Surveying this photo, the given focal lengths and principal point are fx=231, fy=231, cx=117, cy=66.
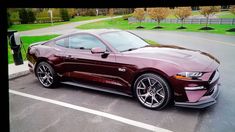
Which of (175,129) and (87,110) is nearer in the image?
(175,129)

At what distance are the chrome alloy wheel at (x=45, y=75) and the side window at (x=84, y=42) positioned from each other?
798mm

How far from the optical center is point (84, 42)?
471cm

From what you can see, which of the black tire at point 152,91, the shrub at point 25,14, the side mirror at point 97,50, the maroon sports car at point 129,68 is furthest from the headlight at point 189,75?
the shrub at point 25,14

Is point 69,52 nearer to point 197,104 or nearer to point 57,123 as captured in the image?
point 57,123

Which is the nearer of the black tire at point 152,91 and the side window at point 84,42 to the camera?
the black tire at point 152,91

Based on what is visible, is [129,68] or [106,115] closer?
[106,115]

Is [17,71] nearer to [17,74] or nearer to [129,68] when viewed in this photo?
[17,74]

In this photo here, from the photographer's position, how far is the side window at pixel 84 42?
14.7 feet

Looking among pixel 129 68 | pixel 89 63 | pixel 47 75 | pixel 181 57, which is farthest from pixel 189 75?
pixel 47 75

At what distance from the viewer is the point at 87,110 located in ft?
12.8

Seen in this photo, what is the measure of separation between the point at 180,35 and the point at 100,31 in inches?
344

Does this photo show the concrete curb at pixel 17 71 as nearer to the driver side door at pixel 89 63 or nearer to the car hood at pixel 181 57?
the driver side door at pixel 89 63

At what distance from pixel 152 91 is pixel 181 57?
2.41ft
